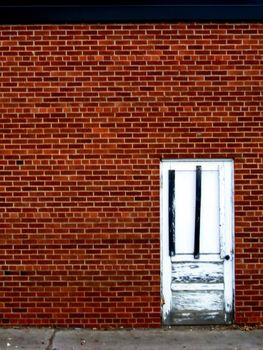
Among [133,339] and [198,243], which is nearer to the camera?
[133,339]

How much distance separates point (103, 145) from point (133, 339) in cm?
240

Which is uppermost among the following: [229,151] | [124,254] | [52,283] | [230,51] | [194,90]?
[230,51]

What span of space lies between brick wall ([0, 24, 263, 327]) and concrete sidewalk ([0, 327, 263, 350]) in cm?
21

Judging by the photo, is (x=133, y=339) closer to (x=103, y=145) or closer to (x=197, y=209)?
(x=197, y=209)

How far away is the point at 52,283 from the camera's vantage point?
235 inches

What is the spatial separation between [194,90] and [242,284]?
256cm

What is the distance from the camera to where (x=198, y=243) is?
19.7 feet
